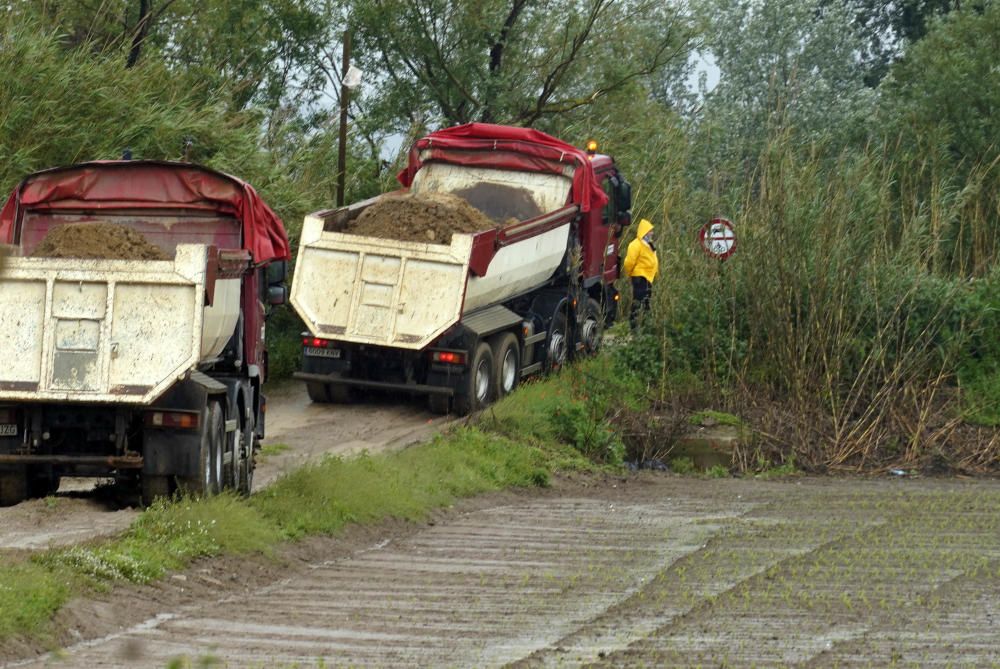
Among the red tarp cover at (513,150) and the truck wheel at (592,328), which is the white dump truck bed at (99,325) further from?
the truck wheel at (592,328)

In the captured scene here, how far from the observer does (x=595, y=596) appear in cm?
1067

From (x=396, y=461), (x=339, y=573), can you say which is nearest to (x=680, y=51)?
(x=396, y=461)

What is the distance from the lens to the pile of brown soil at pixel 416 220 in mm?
19359

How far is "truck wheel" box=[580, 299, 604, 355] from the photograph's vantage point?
23.4 metres

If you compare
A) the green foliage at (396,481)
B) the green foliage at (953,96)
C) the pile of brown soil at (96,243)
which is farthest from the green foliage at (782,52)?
the pile of brown soil at (96,243)

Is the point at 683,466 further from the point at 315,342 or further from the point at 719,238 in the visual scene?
the point at 315,342

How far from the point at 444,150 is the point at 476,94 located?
278 inches

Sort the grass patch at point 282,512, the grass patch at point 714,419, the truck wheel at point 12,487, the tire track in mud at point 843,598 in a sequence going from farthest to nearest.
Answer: the grass patch at point 714,419 < the truck wheel at point 12,487 < the grass patch at point 282,512 < the tire track in mud at point 843,598

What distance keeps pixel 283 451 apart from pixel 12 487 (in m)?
4.44

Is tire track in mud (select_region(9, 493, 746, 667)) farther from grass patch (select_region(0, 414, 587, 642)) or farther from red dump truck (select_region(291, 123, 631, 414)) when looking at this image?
red dump truck (select_region(291, 123, 631, 414))

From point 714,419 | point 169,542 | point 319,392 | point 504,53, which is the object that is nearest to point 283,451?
point 319,392

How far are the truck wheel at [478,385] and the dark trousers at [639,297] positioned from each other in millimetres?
2304

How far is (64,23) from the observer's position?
25.3m

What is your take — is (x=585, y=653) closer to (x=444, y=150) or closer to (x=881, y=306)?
(x=881, y=306)
